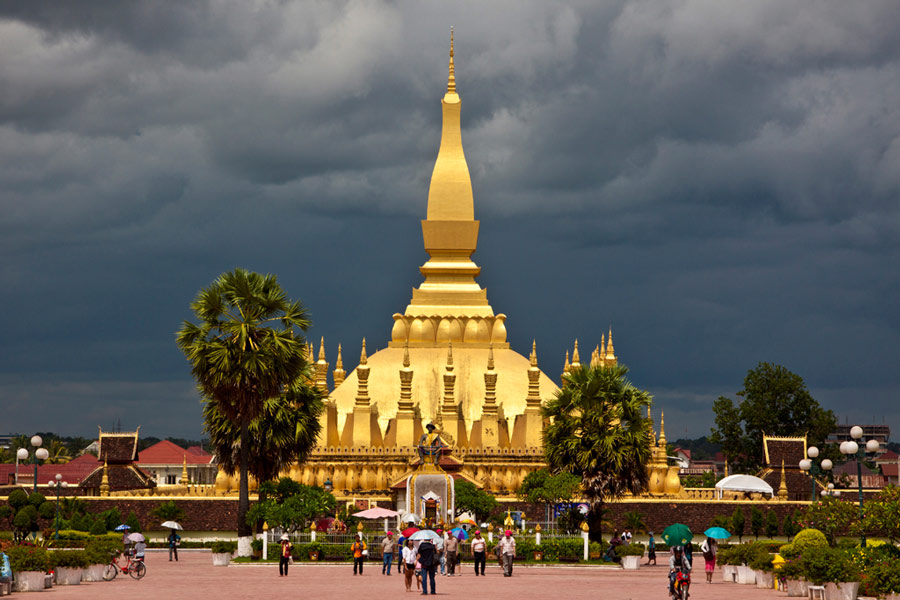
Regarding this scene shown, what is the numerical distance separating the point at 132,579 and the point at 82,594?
6.24 m

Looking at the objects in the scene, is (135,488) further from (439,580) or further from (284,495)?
(439,580)

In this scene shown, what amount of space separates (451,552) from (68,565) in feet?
38.4

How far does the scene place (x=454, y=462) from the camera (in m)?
64.7

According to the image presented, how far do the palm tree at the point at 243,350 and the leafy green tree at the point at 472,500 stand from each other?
8.91 metres

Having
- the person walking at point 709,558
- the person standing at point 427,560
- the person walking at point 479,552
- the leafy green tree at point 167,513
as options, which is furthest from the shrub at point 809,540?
the leafy green tree at point 167,513

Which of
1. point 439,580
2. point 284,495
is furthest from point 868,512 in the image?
point 284,495

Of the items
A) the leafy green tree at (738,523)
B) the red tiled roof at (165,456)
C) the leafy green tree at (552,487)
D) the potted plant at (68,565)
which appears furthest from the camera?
the red tiled roof at (165,456)

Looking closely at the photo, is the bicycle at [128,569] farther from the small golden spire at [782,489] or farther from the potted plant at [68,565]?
the small golden spire at [782,489]

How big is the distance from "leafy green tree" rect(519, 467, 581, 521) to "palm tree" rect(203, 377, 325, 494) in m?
8.17

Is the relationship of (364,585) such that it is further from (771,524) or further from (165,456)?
(165,456)

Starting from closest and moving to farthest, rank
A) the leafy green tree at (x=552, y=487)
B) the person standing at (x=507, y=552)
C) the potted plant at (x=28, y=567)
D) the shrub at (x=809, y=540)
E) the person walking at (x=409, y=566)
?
the potted plant at (x=28, y=567) < the person walking at (x=409, y=566) < the shrub at (x=809, y=540) < the person standing at (x=507, y=552) < the leafy green tree at (x=552, y=487)

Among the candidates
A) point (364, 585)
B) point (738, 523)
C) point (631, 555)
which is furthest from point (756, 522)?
point (364, 585)

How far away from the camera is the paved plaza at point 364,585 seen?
36.6 metres

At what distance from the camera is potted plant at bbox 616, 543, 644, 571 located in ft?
163
